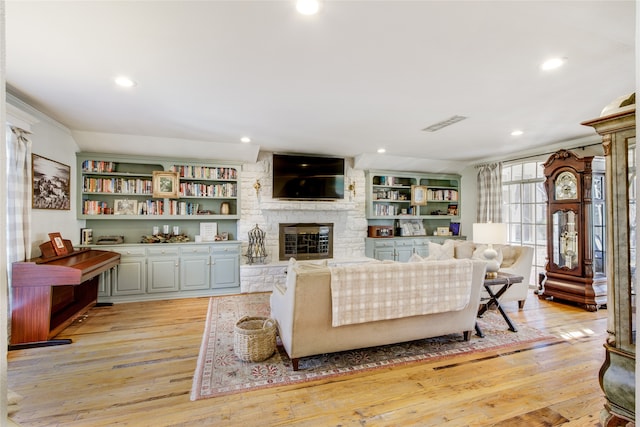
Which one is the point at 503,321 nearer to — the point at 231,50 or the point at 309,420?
the point at 309,420

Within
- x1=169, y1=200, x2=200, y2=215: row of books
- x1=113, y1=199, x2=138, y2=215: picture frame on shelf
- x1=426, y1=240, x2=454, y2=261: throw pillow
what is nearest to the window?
x1=426, y1=240, x2=454, y2=261: throw pillow

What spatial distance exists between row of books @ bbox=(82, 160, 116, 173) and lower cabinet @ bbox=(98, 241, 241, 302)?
3.94 ft

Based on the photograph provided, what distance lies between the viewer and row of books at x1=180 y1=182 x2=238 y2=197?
501 centimetres

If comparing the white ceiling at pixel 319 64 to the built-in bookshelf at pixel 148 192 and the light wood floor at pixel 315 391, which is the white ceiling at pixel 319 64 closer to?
the built-in bookshelf at pixel 148 192

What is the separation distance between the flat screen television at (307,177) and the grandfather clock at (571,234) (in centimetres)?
338

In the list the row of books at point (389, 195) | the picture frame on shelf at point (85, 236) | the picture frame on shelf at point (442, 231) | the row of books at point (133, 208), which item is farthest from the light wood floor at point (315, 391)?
the row of books at point (389, 195)

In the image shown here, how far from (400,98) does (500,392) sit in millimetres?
2635

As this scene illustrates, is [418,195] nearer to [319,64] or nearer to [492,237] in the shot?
[492,237]

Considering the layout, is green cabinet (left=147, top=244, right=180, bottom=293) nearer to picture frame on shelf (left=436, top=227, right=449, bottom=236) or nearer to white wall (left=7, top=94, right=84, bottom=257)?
white wall (left=7, top=94, right=84, bottom=257)

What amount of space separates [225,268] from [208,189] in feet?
4.49

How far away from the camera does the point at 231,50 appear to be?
212cm

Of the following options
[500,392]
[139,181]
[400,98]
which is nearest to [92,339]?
[139,181]

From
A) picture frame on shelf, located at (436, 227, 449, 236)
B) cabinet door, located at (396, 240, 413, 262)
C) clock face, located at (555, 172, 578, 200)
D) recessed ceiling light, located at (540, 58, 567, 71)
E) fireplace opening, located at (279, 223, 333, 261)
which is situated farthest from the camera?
picture frame on shelf, located at (436, 227, 449, 236)

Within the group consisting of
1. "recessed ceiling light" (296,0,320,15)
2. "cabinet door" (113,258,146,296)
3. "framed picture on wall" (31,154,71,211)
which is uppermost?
"recessed ceiling light" (296,0,320,15)
